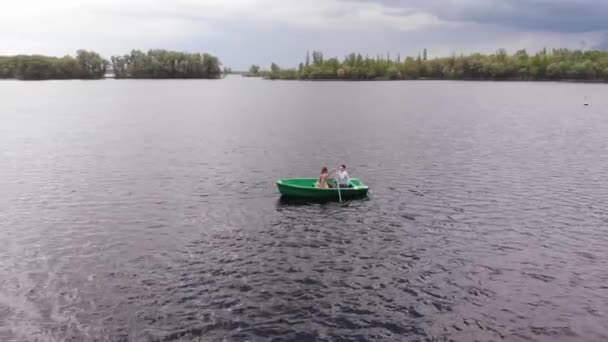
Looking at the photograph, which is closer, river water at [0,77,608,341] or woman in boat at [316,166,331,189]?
river water at [0,77,608,341]

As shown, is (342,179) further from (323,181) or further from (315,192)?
(315,192)

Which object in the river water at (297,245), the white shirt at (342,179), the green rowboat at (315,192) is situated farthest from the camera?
the white shirt at (342,179)

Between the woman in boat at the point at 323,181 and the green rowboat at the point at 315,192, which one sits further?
the woman in boat at the point at 323,181

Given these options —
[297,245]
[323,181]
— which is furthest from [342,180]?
[297,245]

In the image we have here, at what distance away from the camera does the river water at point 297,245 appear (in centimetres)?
2266

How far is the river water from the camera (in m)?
22.7

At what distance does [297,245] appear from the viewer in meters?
31.9

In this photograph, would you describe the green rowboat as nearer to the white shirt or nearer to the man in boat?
the man in boat

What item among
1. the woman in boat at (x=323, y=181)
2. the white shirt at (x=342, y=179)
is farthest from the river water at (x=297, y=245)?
the white shirt at (x=342, y=179)

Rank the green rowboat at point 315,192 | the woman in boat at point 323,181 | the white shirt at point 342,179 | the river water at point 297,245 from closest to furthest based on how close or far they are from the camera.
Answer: the river water at point 297,245
the green rowboat at point 315,192
the woman in boat at point 323,181
the white shirt at point 342,179

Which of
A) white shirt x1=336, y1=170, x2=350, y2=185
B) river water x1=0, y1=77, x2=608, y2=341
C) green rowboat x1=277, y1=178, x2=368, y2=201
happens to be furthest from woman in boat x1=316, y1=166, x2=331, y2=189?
river water x1=0, y1=77, x2=608, y2=341

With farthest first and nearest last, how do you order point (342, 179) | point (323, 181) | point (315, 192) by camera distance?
point (342, 179)
point (323, 181)
point (315, 192)

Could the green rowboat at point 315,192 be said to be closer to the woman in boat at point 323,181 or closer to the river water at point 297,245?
the river water at point 297,245

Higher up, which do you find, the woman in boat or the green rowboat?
the woman in boat
